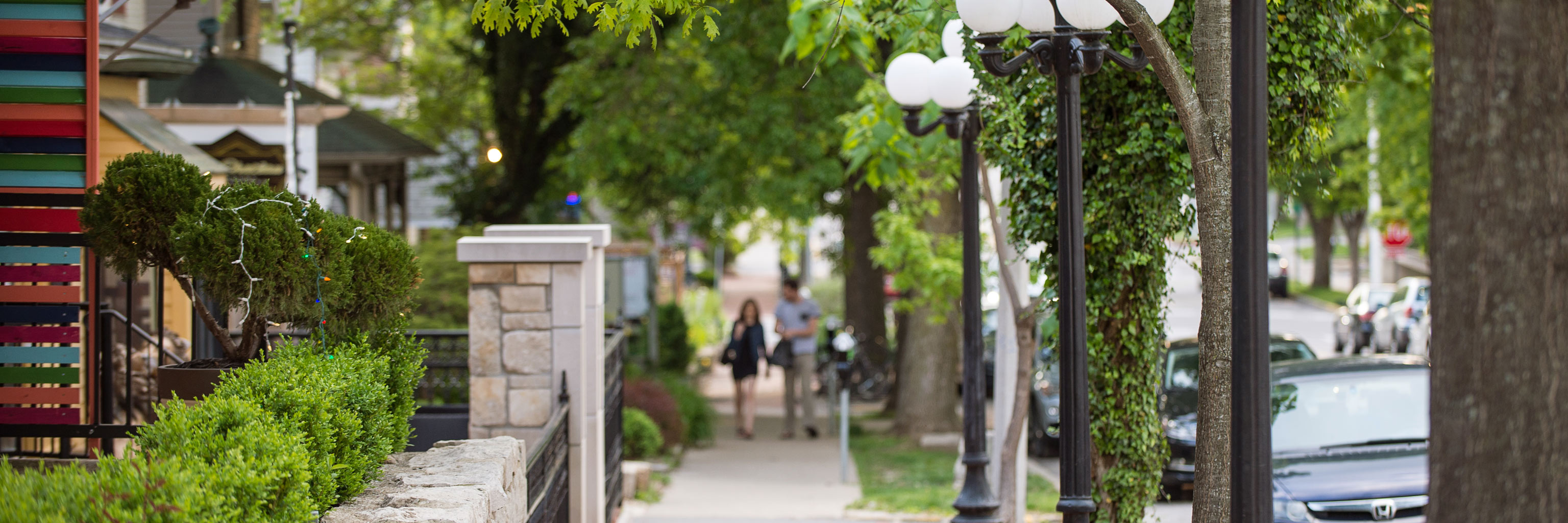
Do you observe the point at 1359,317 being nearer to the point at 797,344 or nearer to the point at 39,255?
the point at 797,344

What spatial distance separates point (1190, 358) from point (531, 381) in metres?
7.64

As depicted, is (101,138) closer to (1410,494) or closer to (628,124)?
(628,124)

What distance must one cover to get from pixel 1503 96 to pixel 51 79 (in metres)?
4.78

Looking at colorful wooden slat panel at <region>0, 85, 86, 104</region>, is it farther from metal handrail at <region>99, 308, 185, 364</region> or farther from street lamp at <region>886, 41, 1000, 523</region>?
street lamp at <region>886, 41, 1000, 523</region>

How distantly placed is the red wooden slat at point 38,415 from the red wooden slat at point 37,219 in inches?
25.9

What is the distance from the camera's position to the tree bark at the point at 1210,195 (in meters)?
4.05

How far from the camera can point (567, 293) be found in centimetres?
580

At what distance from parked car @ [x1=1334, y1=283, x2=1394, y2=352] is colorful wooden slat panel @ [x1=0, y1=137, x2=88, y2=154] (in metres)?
22.9

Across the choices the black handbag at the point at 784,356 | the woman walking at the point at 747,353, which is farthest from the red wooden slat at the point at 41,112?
the black handbag at the point at 784,356

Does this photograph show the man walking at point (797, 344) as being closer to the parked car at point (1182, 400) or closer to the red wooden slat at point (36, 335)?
the parked car at point (1182, 400)

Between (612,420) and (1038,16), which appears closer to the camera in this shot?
(1038,16)

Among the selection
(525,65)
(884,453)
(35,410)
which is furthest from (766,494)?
(525,65)

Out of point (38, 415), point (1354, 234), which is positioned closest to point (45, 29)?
point (38, 415)

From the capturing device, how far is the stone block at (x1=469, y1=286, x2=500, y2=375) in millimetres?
5805
